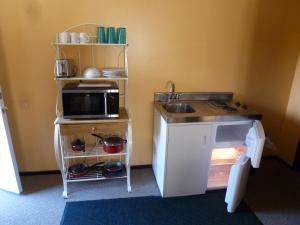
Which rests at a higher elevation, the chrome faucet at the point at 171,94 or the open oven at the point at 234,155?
the chrome faucet at the point at 171,94

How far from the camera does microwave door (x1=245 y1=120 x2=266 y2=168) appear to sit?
80.4 inches

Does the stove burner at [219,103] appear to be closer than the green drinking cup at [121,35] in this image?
No

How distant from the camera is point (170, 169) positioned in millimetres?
2225

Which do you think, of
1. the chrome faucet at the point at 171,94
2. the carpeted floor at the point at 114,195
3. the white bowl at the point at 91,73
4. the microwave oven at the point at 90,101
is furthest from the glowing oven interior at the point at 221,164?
the white bowl at the point at 91,73

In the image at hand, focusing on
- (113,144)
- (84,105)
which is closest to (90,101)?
(84,105)

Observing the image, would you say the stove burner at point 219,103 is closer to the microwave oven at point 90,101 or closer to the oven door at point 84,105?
the microwave oven at point 90,101

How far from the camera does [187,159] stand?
2227 millimetres

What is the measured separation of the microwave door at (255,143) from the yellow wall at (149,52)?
2.48 feet

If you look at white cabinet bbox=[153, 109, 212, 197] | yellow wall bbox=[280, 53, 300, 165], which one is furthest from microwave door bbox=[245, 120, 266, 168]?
yellow wall bbox=[280, 53, 300, 165]

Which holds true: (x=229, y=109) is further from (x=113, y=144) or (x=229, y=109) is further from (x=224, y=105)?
(x=113, y=144)

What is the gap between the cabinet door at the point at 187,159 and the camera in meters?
2.13

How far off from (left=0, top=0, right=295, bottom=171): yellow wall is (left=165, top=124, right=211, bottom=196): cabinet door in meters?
0.63

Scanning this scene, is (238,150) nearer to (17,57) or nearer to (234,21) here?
(234,21)

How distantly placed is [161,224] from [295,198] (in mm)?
1536
